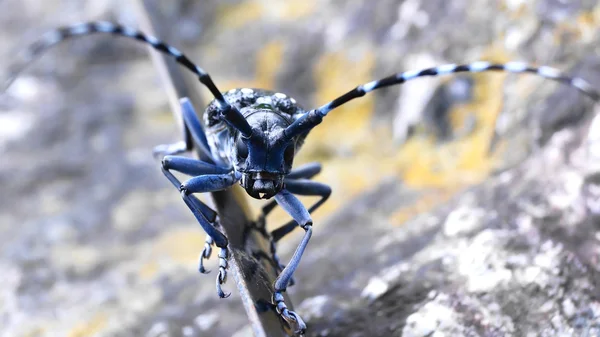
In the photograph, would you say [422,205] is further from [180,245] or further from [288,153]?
[180,245]

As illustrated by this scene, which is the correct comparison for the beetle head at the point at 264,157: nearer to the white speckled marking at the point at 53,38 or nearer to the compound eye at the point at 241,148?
the compound eye at the point at 241,148

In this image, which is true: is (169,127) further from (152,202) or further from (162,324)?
(162,324)

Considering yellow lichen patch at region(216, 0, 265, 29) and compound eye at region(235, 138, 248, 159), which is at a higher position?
yellow lichen patch at region(216, 0, 265, 29)

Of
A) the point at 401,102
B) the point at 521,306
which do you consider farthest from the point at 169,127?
the point at 521,306

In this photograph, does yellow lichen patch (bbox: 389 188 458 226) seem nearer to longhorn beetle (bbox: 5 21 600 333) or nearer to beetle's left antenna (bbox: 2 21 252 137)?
longhorn beetle (bbox: 5 21 600 333)

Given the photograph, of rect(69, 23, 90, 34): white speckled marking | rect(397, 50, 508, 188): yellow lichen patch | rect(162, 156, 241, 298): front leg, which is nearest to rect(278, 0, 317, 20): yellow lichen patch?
rect(397, 50, 508, 188): yellow lichen patch

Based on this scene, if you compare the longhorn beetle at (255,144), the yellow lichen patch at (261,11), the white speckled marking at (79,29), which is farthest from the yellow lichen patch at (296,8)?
the white speckled marking at (79,29)
